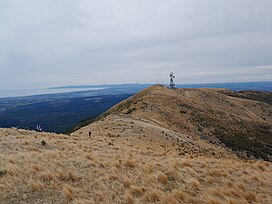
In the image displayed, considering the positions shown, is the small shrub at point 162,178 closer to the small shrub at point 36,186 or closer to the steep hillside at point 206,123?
the small shrub at point 36,186

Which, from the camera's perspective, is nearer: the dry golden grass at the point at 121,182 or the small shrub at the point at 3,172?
the dry golden grass at the point at 121,182

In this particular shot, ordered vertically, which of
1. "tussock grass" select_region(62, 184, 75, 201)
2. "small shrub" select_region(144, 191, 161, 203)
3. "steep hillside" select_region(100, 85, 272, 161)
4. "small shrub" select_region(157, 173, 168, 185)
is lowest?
"steep hillside" select_region(100, 85, 272, 161)

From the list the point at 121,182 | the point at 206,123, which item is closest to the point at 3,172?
the point at 121,182

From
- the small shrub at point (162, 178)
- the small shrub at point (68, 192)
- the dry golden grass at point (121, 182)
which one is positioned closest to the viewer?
the dry golden grass at point (121, 182)

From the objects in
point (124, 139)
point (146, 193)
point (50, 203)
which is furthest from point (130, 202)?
point (124, 139)

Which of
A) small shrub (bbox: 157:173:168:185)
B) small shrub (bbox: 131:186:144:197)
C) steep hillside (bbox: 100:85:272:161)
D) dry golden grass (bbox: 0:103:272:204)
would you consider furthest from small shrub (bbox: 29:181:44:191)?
steep hillside (bbox: 100:85:272:161)

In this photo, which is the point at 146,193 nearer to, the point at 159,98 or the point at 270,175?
the point at 270,175

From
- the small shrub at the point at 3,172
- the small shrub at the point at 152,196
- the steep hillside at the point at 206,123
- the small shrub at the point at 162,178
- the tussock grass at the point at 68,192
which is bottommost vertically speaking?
the steep hillside at the point at 206,123

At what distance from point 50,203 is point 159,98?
44.3m

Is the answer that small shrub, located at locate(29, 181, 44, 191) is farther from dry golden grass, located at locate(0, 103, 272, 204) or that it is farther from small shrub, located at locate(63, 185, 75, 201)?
small shrub, located at locate(63, 185, 75, 201)

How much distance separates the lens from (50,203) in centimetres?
838

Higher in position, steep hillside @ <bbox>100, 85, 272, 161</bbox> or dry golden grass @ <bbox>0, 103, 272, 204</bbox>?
dry golden grass @ <bbox>0, 103, 272, 204</bbox>

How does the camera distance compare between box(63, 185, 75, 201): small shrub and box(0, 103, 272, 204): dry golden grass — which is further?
box(63, 185, 75, 201): small shrub

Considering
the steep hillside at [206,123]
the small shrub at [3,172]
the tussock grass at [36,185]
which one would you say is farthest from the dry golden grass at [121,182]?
the steep hillside at [206,123]
